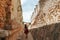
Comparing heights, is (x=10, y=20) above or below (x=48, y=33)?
above

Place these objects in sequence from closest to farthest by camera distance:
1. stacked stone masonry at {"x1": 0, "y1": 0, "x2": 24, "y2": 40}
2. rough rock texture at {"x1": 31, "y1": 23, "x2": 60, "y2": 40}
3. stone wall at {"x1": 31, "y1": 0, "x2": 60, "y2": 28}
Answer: rough rock texture at {"x1": 31, "y1": 23, "x2": 60, "y2": 40}
stacked stone masonry at {"x1": 0, "y1": 0, "x2": 24, "y2": 40}
stone wall at {"x1": 31, "y1": 0, "x2": 60, "y2": 28}

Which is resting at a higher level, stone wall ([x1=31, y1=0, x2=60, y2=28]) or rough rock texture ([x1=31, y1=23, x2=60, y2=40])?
stone wall ([x1=31, y1=0, x2=60, y2=28])

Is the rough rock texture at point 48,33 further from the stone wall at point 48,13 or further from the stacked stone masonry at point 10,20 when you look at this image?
the stacked stone masonry at point 10,20

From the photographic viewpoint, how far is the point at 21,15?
11.7 feet

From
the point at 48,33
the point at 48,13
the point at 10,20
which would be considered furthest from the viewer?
the point at 48,13

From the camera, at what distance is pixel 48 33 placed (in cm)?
276

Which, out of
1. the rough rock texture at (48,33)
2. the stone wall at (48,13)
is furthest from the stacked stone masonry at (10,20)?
Answer: the stone wall at (48,13)

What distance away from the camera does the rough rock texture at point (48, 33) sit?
2.50m

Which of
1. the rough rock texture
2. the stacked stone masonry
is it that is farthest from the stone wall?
the stacked stone masonry

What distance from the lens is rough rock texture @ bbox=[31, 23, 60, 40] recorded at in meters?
2.50

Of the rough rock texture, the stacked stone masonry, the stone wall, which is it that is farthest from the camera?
the stone wall

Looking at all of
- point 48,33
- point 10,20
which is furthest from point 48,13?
point 48,33

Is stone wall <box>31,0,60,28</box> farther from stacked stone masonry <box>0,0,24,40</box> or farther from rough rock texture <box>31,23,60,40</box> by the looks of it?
stacked stone masonry <box>0,0,24,40</box>

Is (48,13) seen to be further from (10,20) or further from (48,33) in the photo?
(48,33)
